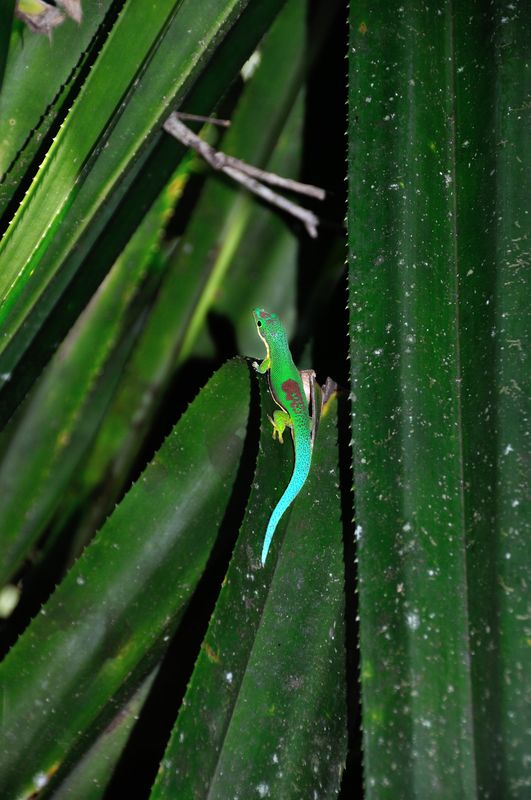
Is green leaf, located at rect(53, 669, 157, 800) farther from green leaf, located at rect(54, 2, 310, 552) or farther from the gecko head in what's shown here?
the gecko head

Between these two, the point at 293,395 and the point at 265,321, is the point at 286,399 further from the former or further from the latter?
the point at 265,321

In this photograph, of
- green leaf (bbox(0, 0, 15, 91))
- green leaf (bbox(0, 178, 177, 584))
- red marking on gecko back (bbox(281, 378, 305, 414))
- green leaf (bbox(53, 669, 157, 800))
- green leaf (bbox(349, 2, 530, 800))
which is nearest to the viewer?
green leaf (bbox(349, 2, 530, 800))

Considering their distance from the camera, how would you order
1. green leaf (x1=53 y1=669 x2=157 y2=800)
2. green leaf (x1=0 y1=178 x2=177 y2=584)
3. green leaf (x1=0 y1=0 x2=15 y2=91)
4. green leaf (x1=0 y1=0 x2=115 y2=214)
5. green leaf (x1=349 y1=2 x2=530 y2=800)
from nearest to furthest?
green leaf (x1=349 y1=2 x2=530 y2=800) < green leaf (x1=0 y1=0 x2=15 y2=91) < green leaf (x1=0 y1=0 x2=115 y2=214) < green leaf (x1=53 y1=669 x2=157 y2=800) < green leaf (x1=0 y1=178 x2=177 y2=584)

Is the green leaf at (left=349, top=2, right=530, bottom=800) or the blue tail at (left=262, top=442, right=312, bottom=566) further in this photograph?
the blue tail at (left=262, top=442, right=312, bottom=566)

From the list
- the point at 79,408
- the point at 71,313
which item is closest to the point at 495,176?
the point at 71,313

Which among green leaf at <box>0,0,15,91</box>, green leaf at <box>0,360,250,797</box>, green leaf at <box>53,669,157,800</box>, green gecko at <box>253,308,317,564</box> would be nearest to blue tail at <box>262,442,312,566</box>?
green gecko at <box>253,308,317,564</box>

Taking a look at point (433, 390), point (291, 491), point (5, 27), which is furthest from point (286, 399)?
point (5, 27)

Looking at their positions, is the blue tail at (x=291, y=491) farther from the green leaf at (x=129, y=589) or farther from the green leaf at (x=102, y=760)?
the green leaf at (x=102, y=760)
